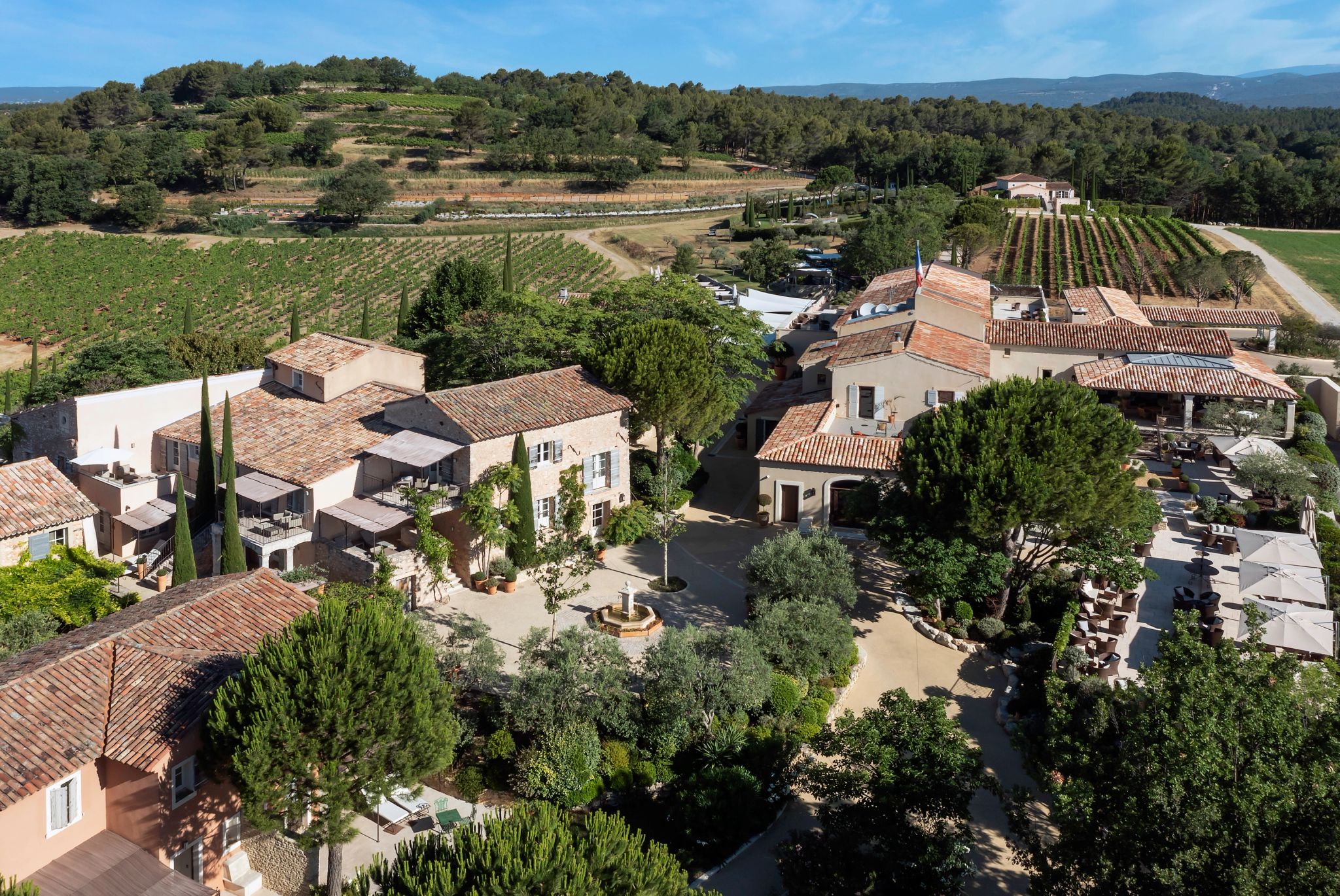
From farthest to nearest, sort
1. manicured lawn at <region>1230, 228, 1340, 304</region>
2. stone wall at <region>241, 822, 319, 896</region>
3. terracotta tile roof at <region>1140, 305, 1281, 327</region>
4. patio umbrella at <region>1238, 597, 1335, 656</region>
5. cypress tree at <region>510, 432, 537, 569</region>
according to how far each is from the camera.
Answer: manicured lawn at <region>1230, 228, 1340, 304</region> < terracotta tile roof at <region>1140, 305, 1281, 327</region> < cypress tree at <region>510, 432, 537, 569</region> < patio umbrella at <region>1238, 597, 1335, 656</region> < stone wall at <region>241, 822, 319, 896</region>

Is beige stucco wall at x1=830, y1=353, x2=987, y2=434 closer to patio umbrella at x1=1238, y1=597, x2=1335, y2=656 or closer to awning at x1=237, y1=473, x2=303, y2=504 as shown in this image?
patio umbrella at x1=1238, y1=597, x2=1335, y2=656

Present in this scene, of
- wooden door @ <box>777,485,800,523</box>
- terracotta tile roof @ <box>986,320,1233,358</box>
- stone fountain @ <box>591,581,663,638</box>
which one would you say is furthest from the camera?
terracotta tile roof @ <box>986,320,1233,358</box>

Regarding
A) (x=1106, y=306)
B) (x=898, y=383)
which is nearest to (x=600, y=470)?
(x=898, y=383)

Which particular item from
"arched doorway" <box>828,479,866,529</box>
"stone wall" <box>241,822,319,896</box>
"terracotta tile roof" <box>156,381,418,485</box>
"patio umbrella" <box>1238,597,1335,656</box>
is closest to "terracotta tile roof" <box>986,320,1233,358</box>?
"arched doorway" <box>828,479,866,529</box>

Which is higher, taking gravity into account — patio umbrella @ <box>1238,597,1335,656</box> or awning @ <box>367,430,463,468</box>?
awning @ <box>367,430,463,468</box>

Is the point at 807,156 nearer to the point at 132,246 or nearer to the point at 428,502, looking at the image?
the point at 132,246

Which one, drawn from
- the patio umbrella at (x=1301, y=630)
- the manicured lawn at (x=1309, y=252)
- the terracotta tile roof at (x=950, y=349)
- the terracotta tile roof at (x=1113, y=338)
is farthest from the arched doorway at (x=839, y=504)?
the manicured lawn at (x=1309, y=252)

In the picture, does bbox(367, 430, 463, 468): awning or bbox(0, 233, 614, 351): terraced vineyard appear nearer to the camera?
bbox(367, 430, 463, 468): awning

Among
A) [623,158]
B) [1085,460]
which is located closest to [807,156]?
[623,158]
